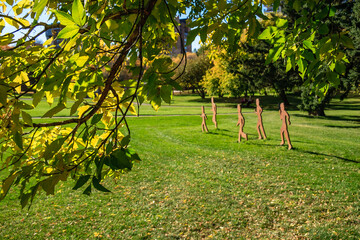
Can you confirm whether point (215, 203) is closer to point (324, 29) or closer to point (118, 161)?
point (324, 29)

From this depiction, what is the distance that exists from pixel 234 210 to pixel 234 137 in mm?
6058

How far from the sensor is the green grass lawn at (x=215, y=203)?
12.6 feet

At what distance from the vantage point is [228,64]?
24156 mm

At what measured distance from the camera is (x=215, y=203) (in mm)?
4680

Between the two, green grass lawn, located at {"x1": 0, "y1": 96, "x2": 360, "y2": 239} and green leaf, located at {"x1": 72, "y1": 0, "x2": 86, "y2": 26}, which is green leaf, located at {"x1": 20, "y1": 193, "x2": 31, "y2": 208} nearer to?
green leaf, located at {"x1": 72, "y1": 0, "x2": 86, "y2": 26}

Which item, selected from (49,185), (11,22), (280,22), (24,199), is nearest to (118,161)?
(49,185)

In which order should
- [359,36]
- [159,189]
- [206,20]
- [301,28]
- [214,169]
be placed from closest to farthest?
[206,20] < [301,28] < [159,189] < [214,169] < [359,36]

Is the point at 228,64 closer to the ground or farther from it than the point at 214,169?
farther from it

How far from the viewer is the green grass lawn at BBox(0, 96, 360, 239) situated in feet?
12.6

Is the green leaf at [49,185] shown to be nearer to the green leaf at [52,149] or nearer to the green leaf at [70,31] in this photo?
the green leaf at [52,149]

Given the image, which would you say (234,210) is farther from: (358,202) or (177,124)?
(177,124)

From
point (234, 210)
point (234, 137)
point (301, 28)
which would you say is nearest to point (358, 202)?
point (234, 210)

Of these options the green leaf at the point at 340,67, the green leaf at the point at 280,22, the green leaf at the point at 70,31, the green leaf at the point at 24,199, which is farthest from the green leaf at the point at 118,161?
the green leaf at the point at 340,67

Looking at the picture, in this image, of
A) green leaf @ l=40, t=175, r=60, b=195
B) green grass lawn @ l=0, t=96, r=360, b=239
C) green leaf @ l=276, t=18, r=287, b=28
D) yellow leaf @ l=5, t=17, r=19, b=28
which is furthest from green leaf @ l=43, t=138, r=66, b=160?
green grass lawn @ l=0, t=96, r=360, b=239
